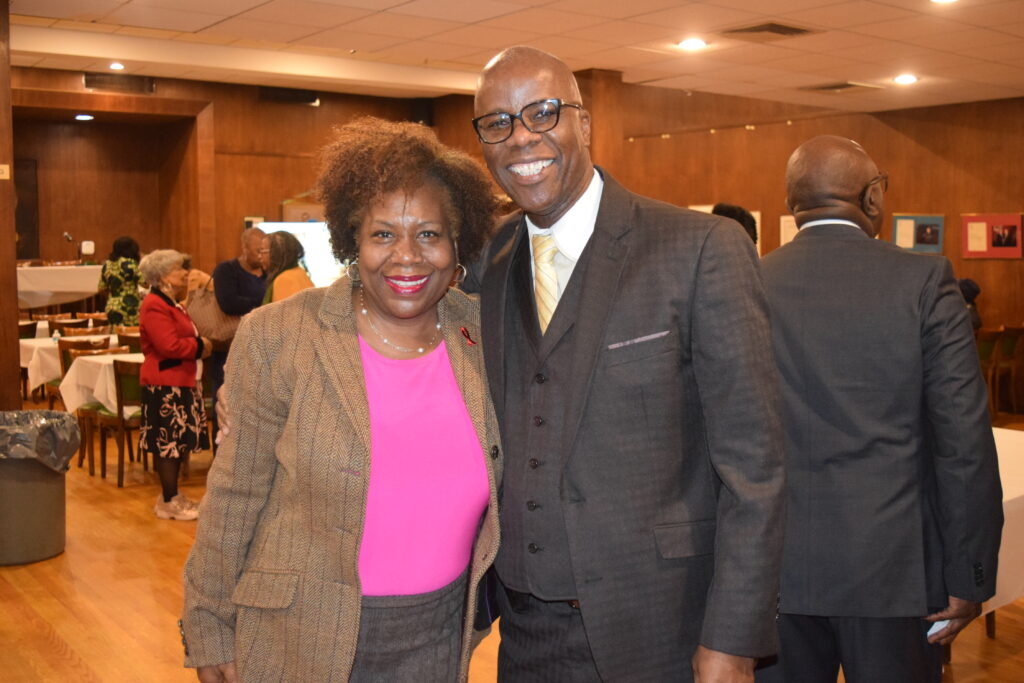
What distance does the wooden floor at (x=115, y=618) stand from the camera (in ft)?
13.7

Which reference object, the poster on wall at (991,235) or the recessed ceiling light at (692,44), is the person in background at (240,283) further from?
the poster on wall at (991,235)

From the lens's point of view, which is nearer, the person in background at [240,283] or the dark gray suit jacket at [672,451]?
the dark gray suit jacket at [672,451]

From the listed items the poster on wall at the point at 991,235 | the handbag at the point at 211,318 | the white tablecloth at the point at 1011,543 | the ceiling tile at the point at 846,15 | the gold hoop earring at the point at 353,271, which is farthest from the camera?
the poster on wall at the point at 991,235

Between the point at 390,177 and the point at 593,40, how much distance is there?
6648 millimetres

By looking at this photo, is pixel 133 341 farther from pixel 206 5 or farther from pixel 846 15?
pixel 846 15

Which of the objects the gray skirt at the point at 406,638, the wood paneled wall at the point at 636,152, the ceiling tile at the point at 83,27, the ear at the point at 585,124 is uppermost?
the ceiling tile at the point at 83,27

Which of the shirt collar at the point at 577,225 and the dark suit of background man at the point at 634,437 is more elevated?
the shirt collar at the point at 577,225

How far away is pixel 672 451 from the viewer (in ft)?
5.74

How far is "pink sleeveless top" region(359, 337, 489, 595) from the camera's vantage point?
1.91 m

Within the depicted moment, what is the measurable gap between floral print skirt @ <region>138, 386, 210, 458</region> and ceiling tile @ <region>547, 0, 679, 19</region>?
3.59m

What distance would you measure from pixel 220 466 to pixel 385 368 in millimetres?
359

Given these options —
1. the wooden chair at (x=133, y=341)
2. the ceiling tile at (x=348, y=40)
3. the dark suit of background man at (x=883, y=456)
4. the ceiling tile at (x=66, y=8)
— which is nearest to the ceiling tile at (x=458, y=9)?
the ceiling tile at (x=348, y=40)

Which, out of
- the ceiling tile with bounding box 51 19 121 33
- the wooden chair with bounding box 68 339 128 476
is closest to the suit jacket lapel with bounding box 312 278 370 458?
the wooden chair with bounding box 68 339 128 476

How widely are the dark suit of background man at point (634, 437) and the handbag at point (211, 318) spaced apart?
5.47 meters
